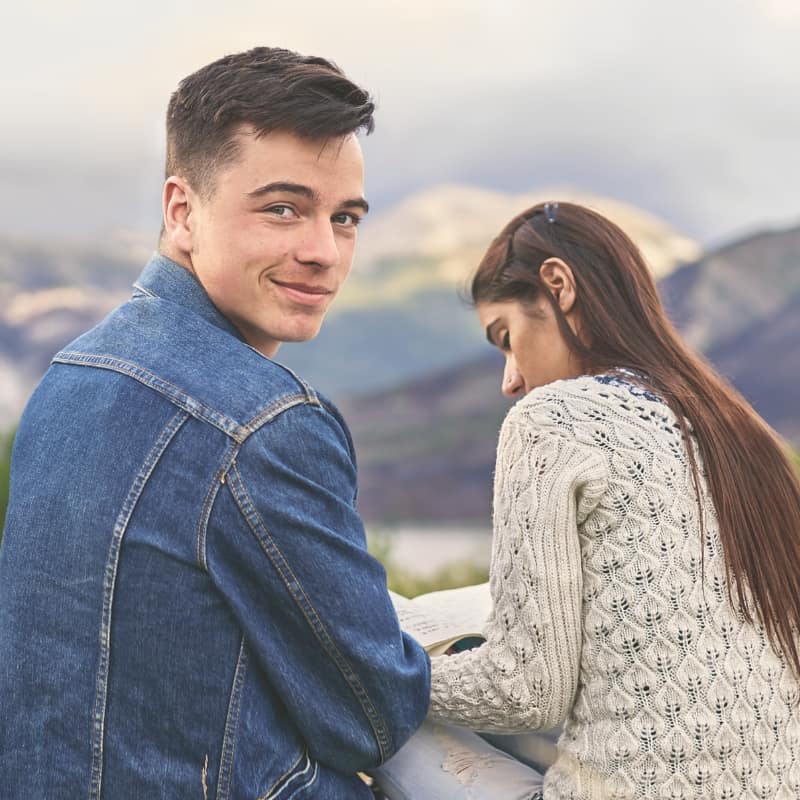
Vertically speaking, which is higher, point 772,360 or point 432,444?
point 772,360

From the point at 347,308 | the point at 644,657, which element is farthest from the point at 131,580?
the point at 347,308

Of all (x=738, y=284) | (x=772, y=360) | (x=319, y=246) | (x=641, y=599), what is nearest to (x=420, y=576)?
(x=641, y=599)

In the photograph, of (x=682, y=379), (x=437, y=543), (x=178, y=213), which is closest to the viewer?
(x=178, y=213)

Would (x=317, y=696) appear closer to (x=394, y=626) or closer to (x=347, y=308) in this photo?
(x=394, y=626)

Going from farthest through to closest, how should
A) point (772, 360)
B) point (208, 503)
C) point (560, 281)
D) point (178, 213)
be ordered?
1. point (772, 360)
2. point (560, 281)
3. point (178, 213)
4. point (208, 503)

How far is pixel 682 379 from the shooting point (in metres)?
1.62

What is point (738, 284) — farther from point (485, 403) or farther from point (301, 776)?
point (301, 776)

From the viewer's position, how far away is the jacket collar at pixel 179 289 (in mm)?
1396

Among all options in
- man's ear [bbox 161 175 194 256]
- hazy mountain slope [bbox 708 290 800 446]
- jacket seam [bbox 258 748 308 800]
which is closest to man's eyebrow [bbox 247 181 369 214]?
man's ear [bbox 161 175 194 256]

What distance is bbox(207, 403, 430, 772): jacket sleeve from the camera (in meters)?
1.19

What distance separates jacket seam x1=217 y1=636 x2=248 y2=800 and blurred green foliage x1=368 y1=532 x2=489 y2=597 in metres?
2.74

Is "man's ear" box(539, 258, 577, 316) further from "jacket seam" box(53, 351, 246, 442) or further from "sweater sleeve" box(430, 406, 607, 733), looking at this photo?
"jacket seam" box(53, 351, 246, 442)

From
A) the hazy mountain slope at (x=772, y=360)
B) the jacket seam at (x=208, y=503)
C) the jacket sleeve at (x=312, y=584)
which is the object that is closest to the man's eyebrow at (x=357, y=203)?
the jacket sleeve at (x=312, y=584)

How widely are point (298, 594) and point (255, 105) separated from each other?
2.20 feet
